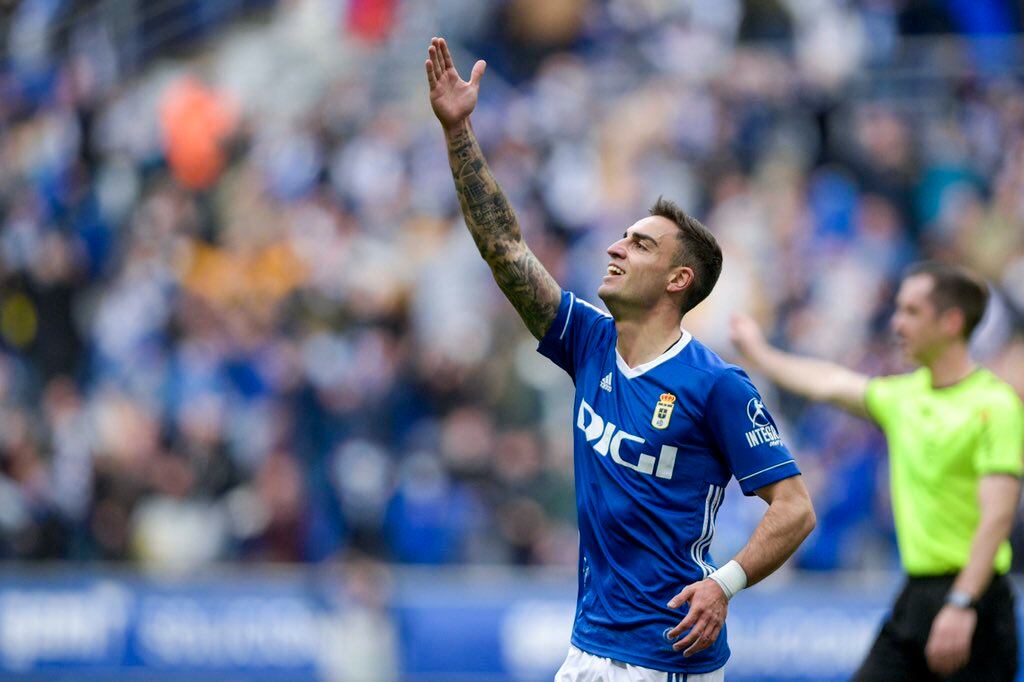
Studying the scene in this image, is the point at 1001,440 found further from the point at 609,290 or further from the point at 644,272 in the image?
the point at 609,290

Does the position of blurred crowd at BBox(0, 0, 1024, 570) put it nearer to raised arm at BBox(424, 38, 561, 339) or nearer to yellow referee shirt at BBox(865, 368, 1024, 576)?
A: yellow referee shirt at BBox(865, 368, 1024, 576)

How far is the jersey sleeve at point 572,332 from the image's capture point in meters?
5.80

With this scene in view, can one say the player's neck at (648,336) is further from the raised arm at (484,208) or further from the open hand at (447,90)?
the open hand at (447,90)

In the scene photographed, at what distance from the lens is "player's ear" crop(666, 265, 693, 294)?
556 centimetres

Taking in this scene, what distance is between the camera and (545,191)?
14594mm

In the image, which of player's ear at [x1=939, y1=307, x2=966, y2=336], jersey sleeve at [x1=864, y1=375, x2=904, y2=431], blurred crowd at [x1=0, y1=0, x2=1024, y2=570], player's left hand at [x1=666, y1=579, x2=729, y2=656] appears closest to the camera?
player's left hand at [x1=666, y1=579, x2=729, y2=656]

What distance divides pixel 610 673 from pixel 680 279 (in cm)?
143

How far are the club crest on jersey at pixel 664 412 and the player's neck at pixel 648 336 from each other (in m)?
0.21

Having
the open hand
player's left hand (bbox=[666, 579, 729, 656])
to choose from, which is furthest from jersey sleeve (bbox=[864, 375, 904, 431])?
the open hand

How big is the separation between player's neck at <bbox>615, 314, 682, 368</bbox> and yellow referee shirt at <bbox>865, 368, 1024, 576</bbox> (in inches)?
66.7

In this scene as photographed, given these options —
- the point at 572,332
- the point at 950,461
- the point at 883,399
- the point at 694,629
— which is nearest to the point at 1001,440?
the point at 950,461

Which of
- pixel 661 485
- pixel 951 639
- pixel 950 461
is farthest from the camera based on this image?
pixel 950 461

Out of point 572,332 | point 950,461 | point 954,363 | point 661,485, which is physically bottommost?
point 661,485

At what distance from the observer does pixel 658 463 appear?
5.33 metres
